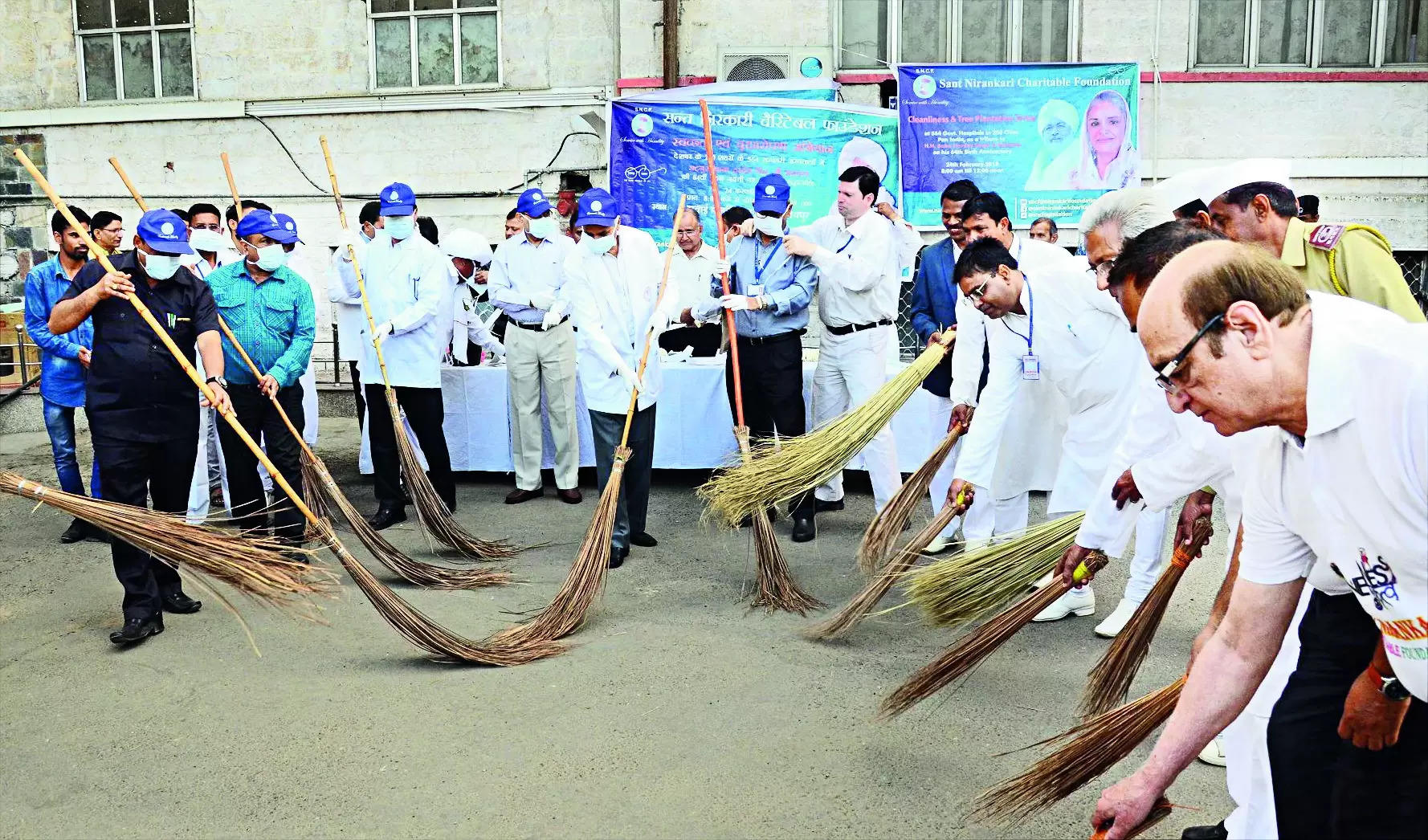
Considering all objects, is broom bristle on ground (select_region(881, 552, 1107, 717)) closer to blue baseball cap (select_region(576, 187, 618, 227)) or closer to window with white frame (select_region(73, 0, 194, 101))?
blue baseball cap (select_region(576, 187, 618, 227))

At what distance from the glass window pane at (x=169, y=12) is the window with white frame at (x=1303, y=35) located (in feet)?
31.4

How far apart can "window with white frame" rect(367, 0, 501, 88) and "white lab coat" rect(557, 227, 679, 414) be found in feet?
18.8

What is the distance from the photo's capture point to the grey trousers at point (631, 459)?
19.3 feet

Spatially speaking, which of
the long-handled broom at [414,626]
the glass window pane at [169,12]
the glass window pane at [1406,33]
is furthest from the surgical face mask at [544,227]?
the glass window pane at [1406,33]

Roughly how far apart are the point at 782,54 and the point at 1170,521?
5.84 metres

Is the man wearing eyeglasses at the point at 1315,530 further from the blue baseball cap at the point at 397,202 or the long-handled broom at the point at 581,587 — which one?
the blue baseball cap at the point at 397,202

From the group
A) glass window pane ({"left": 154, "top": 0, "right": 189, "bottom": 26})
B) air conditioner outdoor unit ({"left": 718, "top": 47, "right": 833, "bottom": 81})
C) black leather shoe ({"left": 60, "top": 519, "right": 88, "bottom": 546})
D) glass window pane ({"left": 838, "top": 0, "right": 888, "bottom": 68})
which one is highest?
glass window pane ({"left": 154, "top": 0, "right": 189, "bottom": 26})

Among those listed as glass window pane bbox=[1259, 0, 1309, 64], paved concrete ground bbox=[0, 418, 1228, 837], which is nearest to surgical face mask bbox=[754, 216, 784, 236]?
paved concrete ground bbox=[0, 418, 1228, 837]

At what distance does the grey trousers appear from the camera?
19.3ft

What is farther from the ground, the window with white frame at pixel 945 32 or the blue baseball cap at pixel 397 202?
the window with white frame at pixel 945 32

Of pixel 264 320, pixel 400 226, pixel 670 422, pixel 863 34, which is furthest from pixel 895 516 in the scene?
pixel 863 34

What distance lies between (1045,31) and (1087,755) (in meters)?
9.20

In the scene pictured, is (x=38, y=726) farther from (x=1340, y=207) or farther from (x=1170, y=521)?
(x=1340, y=207)

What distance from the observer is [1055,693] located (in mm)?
3979
